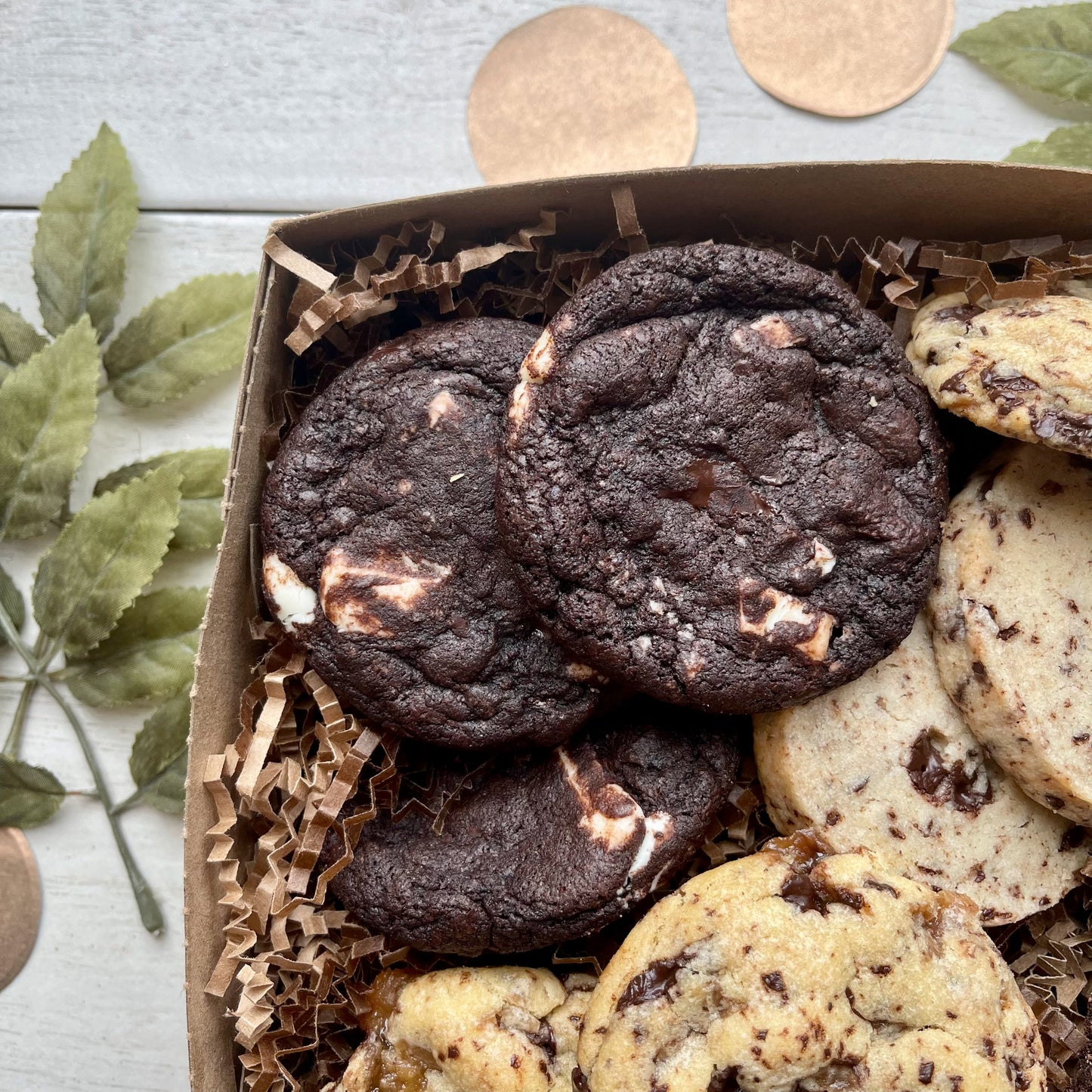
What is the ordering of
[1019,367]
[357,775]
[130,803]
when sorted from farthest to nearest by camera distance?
[130,803] → [357,775] → [1019,367]

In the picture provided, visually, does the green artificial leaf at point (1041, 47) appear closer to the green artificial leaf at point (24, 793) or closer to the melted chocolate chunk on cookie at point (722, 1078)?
the melted chocolate chunk on cookie at point (722, 1078)

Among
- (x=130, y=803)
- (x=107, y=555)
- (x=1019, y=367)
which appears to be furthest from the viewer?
(x=130, y=803)

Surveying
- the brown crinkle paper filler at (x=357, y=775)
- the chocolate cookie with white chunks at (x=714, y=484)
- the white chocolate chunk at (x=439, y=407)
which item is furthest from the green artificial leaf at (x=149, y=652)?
the chocolate cookie with white chunks at (x=714, y=484)

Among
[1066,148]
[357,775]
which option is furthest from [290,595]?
[1066,148]

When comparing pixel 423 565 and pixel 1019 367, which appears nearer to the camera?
pixel 1019 367

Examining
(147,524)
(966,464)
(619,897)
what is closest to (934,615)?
(966,464)

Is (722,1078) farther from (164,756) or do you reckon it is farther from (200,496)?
(200,496)

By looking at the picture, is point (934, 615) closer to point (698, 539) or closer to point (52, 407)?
point (698, 539)
